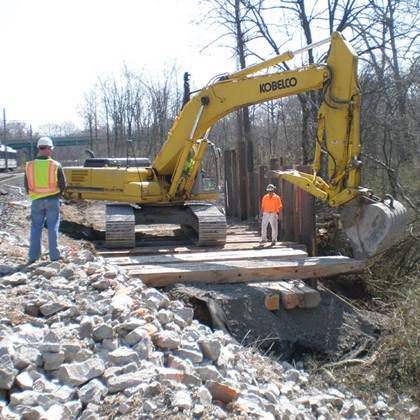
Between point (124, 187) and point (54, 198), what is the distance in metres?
4.11

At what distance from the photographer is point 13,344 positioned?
3.73 meters

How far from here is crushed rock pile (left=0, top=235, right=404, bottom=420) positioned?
3.32 meters

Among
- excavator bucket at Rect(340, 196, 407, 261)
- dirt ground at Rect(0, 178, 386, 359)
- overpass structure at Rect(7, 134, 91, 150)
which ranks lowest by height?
dirt ground at Rect(0, 178, 386, 359)

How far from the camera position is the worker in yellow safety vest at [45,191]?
6.16 m

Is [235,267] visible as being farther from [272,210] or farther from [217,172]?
[217,172]

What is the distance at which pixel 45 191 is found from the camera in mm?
6176

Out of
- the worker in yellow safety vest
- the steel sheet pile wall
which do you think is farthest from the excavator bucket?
the worker in yellow safety vest

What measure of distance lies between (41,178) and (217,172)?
17.5 ft

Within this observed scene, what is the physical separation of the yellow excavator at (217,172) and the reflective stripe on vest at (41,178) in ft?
10.5

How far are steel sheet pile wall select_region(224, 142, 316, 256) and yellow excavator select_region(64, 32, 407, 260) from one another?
80 centimetres

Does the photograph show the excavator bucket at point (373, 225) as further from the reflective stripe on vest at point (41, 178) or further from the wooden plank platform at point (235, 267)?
the reflective stripe on vest at point (41, 178)

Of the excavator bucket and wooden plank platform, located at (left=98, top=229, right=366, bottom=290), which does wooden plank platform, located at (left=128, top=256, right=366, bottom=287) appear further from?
the excavator bucket

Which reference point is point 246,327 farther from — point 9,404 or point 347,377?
point 9,404

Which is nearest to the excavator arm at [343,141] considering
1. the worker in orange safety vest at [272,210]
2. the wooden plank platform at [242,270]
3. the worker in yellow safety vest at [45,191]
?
the wooden plank platform at [242,270]
